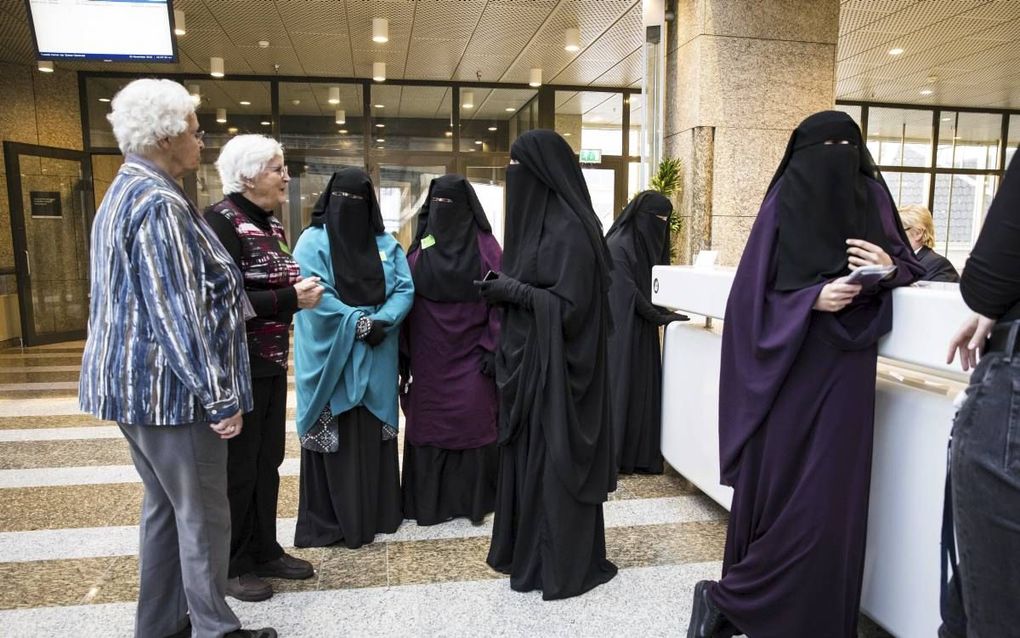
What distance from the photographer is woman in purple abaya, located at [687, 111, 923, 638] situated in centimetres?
181

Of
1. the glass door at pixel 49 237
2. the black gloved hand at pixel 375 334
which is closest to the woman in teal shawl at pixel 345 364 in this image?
the black gloved hand at pixel 375 334

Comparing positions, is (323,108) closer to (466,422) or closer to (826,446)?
(466,422)

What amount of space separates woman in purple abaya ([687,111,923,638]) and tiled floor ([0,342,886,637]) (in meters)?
0.48

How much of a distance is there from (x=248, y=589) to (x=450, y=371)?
1187 millimetres

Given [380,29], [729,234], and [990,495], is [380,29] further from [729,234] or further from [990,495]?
[990,495]

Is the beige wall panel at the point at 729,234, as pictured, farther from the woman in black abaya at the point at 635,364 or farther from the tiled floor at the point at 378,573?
the tiled floor at the point at 378,573

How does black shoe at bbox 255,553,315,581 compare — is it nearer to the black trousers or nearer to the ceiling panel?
the black trousers

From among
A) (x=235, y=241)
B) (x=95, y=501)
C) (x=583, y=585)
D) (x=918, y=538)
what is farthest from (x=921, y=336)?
(x=95, y=501)

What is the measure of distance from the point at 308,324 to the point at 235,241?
62cm

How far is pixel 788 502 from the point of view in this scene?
1.89 metres

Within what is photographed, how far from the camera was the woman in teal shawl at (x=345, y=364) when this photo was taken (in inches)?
109

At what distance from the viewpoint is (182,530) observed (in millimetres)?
1871

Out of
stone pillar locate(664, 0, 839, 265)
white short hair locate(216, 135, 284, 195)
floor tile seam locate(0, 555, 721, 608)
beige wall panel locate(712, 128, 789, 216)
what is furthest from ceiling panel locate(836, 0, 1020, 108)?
white short hair locate(216, 135, 284, 195)

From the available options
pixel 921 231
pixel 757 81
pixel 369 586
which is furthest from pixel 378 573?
pixel 757 81
